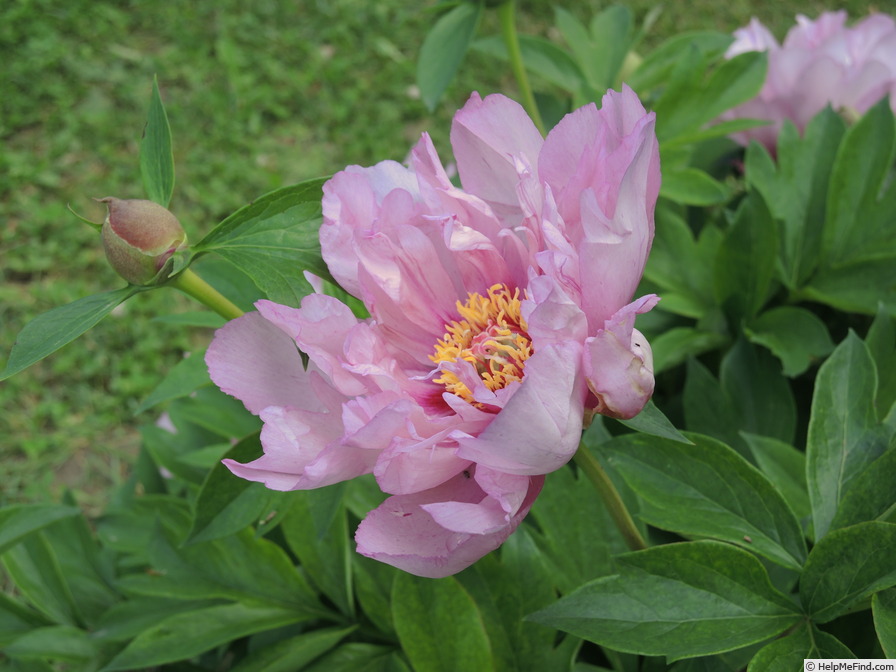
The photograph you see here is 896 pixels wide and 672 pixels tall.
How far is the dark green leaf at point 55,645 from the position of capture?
0.89 meters

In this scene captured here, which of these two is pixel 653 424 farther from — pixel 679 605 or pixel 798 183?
pixel 798 183

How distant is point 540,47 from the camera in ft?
3.76

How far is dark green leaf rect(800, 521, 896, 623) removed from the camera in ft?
1.81

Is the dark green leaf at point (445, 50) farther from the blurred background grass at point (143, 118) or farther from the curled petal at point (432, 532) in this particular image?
the blurred background grass at point (143, 118)

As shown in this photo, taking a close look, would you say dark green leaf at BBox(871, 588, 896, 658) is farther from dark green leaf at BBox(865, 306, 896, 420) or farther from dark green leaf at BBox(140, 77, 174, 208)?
dark green leaf at BBox(140, 77, 174, 208)

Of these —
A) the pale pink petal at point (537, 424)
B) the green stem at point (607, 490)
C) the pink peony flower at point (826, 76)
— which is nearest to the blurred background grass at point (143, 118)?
the pink peony flower at point (826, 76)

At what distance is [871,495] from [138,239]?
21.5 inches

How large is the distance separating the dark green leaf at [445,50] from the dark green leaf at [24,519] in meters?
0.55

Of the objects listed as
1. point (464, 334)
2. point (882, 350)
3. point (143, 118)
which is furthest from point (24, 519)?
point (143, 118)

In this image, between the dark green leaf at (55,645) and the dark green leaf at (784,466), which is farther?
the dark green leaf at (55,645)

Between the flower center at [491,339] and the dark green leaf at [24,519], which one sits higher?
the flower center at [491,339]

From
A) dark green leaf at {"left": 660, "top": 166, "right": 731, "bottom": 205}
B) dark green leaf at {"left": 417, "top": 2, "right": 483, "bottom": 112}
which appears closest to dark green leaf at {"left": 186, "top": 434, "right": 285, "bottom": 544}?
dark green leaf at {"left": 417, "top": 2, "right": 483, "bottom": 112}

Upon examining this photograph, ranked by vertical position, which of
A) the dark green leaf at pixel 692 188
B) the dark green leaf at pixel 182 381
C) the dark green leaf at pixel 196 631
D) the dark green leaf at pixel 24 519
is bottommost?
the dark green leaf at pixel 196 631

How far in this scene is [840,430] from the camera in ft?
Answer: 2.22
